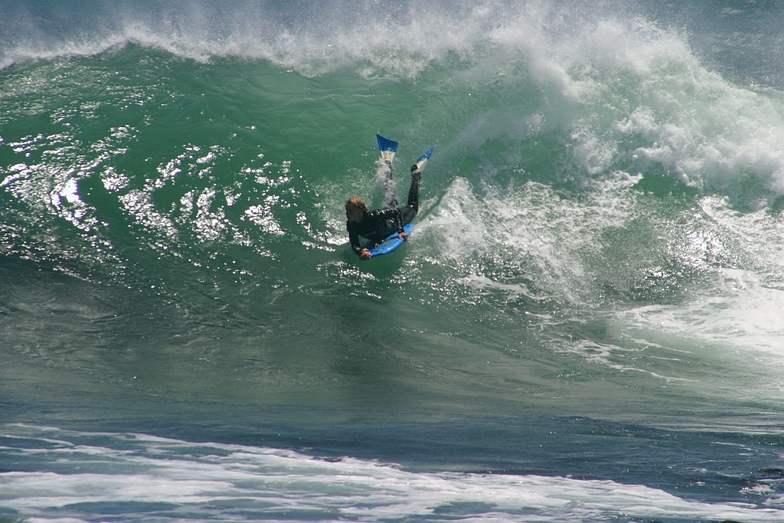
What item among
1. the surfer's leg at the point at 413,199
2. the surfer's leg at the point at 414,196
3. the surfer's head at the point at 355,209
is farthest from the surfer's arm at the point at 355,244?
the surfer's leg at the point at 414,196

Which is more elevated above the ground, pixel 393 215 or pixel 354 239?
pixel 393 215

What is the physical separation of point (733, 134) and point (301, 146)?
7.41 meters

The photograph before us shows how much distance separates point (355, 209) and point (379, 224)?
595 millimetres

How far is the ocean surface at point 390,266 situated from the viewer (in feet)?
12.3

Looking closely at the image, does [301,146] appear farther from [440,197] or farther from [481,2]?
[481,2]

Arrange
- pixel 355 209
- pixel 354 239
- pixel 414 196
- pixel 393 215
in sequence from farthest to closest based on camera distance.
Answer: pixel 414 196, pixel 393 215, pixel 354 239, pixel 355 209

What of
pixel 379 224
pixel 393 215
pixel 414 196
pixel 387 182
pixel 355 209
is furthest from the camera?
pixel 387 182

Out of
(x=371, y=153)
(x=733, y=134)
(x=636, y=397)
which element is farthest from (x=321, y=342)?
(x=733, y=134)

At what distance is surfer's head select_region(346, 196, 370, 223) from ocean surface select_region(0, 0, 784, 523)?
24.7 inches

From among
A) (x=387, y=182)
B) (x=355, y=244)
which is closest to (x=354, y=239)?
(x=355, y=244)

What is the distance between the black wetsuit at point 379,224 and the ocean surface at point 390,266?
34 cm

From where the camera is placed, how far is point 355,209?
24.9ft

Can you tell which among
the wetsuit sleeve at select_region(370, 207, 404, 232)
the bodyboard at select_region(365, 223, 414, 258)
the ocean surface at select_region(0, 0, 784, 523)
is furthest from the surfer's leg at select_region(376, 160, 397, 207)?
the bodyboard at select_region(365, 223, 414, 258)

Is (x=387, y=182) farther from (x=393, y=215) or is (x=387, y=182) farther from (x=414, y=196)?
(x=393, y=215)
